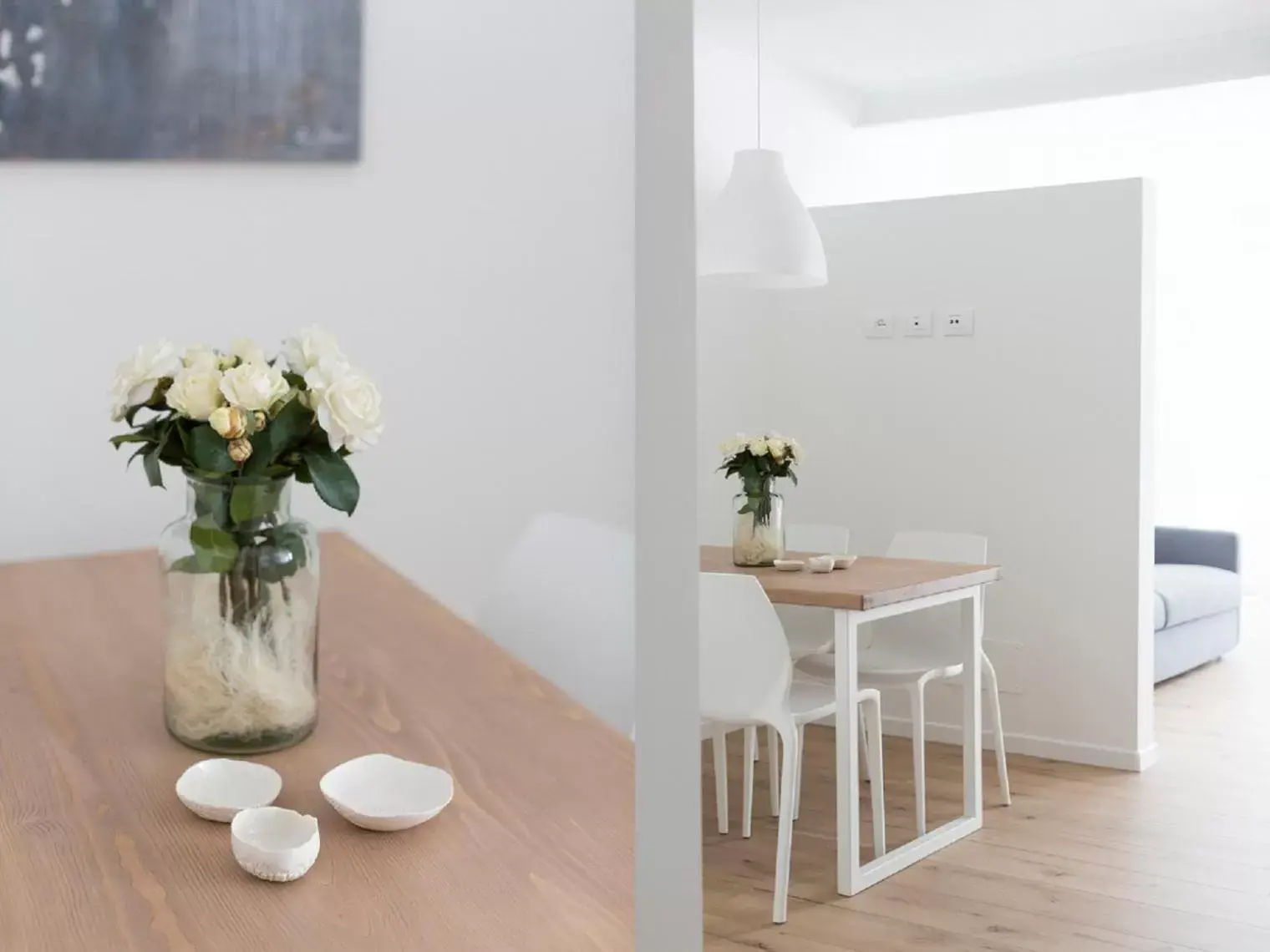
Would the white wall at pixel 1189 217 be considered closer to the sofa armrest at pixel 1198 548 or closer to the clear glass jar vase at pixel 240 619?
the sofa armrest at pixel 1198 548

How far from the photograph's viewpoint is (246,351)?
0.58 m

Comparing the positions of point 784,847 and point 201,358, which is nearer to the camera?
point 201,358

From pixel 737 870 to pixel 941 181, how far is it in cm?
349

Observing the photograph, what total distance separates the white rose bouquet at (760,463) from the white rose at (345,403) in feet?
8.72

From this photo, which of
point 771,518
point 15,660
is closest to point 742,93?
point 771,518

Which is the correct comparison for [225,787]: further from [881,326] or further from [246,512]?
[881,326]

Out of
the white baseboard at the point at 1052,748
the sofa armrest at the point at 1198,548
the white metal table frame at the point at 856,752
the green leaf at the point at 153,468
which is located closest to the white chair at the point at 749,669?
the white metal table frame at the point at 856,752

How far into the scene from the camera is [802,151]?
4840 millimetres

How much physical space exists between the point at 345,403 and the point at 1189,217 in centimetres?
704

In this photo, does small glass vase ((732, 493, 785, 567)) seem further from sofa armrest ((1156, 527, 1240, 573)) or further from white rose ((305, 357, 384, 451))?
sofa armrest ((1156, 527, 1240, 573))

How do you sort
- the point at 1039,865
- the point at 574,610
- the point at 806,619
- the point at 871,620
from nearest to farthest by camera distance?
the point at 574,610
the point at 1039,865
the point at 871,620
the point at 806,619

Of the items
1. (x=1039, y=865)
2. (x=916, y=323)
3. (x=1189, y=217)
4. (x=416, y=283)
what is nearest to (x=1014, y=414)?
(x=916, y=323)

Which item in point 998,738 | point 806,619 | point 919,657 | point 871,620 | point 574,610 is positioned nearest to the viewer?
point 574,610

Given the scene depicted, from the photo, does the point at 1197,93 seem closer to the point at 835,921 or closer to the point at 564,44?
the point at 835,921
